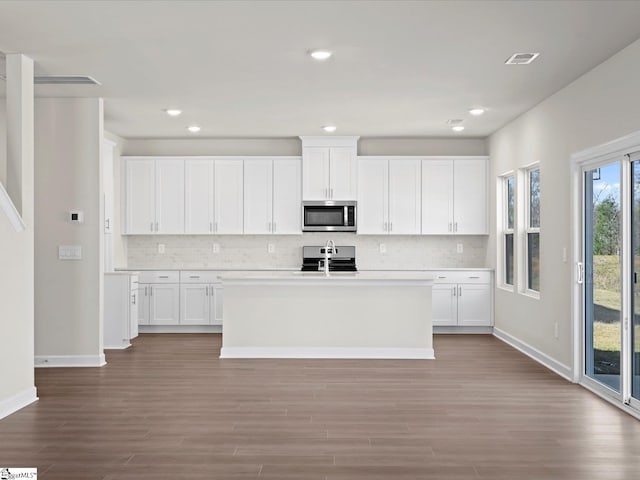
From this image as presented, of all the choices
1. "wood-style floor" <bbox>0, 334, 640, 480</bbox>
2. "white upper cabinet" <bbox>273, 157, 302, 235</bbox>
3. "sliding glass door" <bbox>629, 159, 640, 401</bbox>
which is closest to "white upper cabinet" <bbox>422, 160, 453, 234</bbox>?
"white upper cabinet" <bbox>273, 157, 302, 235</bbox>

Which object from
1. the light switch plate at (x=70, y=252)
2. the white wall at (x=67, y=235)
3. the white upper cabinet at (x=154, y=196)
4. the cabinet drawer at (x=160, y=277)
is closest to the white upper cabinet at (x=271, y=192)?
the white upper cabinet at (x=154, y=196)

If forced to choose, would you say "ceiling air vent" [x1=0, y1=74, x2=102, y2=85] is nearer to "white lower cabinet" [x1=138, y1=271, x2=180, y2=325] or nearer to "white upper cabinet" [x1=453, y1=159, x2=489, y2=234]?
"white lower cabinet" [x1=138, y1=271, x2=180, y2=325]

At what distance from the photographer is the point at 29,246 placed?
478 cm

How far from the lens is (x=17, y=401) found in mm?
4480

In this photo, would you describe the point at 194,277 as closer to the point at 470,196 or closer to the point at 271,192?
the point at 271,192

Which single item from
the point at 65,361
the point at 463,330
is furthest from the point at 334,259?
the point at 65,361

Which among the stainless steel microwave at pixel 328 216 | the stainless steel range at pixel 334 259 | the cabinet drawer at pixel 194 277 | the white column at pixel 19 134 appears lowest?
the cabinet drawer at pixel 194 277

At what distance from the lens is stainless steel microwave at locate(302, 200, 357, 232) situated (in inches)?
331

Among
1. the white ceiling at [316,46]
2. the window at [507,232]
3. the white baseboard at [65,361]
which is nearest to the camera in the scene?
the white ceiling at [316,46]

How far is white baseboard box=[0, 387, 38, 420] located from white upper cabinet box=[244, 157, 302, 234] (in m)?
4.20

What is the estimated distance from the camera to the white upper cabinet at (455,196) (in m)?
8.43

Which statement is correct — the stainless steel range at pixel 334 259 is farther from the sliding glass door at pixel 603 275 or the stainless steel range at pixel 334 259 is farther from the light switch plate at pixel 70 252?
the sliding glass door at pixel 603 275

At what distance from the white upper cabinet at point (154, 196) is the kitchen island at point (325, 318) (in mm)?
2450

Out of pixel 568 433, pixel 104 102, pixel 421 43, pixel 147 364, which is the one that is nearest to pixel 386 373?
pixel 568 433
